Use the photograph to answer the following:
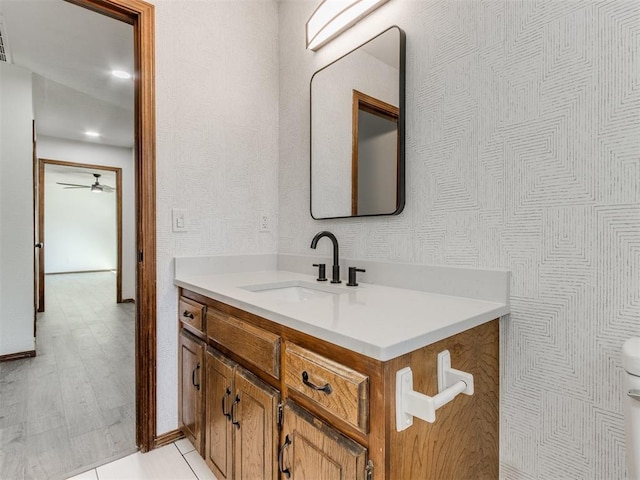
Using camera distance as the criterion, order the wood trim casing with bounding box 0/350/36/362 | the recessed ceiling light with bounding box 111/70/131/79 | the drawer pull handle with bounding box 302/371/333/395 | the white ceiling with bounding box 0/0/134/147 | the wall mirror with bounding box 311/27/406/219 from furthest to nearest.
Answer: the recessed ceiling light with bounding box 111/70/131/79
the wood trim casing with bounding box 0/350/36/362
the white ceiling with bounding box 0/0/134/147
the wall mirror with bounding box 311/27/406/219
the drawer pull handle with bounding box 302/371/333/395

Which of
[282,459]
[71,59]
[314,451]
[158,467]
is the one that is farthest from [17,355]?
[314,451]

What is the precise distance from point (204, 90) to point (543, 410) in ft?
6.58

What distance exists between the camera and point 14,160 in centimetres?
279

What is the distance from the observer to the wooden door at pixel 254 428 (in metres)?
1.06

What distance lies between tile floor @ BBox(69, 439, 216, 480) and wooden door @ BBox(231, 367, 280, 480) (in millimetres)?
399

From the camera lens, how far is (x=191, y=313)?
1578 mm

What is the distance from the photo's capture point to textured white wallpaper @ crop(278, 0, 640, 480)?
0.88 meters

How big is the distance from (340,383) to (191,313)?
3.29ft

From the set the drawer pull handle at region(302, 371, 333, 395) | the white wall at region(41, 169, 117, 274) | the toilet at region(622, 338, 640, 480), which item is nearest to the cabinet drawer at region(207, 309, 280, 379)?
the drawer pull handle at region(302, 371, 333, 395)

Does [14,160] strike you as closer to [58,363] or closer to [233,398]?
[58,363]

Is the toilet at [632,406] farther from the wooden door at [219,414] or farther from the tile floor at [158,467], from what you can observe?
the tile floor at [158,467]

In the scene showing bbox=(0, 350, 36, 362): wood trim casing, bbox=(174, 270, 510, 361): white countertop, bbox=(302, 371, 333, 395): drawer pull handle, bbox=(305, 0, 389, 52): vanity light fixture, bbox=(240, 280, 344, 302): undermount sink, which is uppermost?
bbox=(305, 0, 389, 52): vanity light fixture

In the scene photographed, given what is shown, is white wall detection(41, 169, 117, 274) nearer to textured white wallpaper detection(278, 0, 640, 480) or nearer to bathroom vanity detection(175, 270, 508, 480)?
bathroom vanity detection(175, 270, 508, 480)

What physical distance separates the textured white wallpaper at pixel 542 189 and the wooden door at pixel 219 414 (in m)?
0.87
